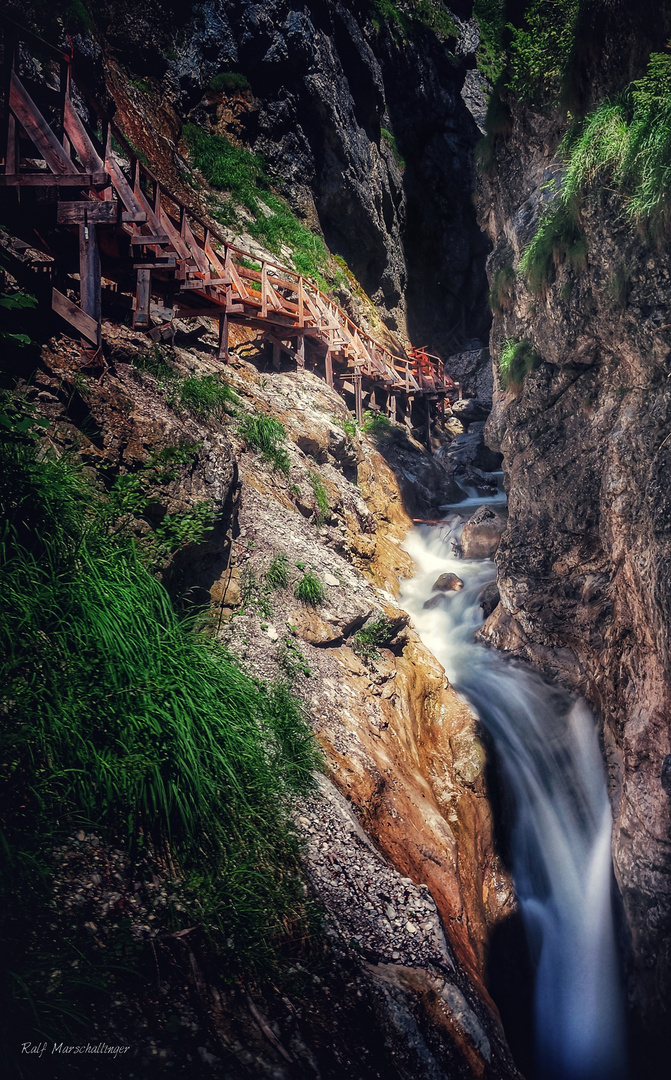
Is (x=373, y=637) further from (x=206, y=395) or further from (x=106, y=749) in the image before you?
(x=106, y=749)

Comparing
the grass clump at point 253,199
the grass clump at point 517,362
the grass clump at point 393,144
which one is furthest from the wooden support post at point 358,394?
the grass clump at point 393,144

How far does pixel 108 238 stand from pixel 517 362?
6.45m

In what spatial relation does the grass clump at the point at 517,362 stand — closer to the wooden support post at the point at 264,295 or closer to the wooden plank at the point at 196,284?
the wooden support post at the point at 264,295

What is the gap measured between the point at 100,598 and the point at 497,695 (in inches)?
250

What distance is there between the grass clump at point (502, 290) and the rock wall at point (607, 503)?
200mm

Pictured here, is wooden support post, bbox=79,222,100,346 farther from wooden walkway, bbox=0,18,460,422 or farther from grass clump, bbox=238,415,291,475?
grass clump, bbox=238,415,291,475

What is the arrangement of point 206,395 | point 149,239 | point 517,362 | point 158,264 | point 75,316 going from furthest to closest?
point 517,362, point 206,395, point 158,264, point 149,239, point 75,316

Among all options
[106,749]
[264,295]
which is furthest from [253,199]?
[106,749]

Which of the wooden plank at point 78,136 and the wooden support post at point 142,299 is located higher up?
the wooden plank at point 78,136

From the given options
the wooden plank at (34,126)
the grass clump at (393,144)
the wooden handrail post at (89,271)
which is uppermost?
the grass clump at (393,144)

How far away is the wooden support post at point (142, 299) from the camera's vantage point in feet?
22.0

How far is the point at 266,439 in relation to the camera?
321 inches

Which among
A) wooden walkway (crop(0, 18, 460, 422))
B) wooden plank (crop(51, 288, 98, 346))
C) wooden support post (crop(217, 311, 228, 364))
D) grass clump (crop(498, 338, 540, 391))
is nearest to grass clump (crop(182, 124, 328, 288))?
wooden walkway (crop(0, 18, 460, 422))

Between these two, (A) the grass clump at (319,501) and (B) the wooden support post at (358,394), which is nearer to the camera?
(A) the grass clump at (319,501)
